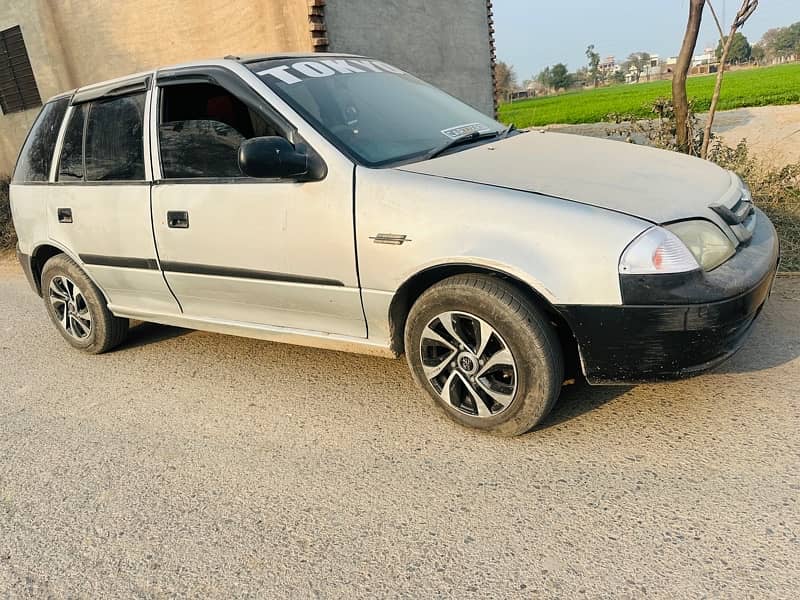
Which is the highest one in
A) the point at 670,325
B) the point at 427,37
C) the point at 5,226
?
the point at 427,37

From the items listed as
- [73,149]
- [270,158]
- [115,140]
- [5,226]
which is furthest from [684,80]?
[5,226]

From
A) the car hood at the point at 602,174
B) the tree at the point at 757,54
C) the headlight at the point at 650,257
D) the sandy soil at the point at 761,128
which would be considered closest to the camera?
the headlight at the point at 650,257

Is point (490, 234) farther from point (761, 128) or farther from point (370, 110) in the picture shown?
point (761, 128)

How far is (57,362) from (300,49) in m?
5.22

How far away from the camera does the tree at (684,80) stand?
614 cm

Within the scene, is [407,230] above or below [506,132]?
below

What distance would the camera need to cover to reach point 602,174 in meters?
2.85

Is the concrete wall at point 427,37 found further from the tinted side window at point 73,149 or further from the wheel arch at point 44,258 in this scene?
the wheel arch at point 44,258

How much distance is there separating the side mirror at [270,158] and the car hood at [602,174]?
51cm

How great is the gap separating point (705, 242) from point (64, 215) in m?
3.93

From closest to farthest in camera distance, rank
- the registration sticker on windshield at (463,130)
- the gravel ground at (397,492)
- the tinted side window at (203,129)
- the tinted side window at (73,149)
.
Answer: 1. the gravel ground at (397,492)
2. the tinted side window at (203,129)
3. the registration sticker on windshield at (463,130)
4. the tinted side window at (73,149)

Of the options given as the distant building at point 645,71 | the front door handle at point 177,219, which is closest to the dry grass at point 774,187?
the front door handle at point 177,219

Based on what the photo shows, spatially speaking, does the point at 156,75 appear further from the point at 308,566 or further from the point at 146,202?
the point at 308,566

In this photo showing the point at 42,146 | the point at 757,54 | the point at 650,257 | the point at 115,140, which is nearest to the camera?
the point at 650,257
